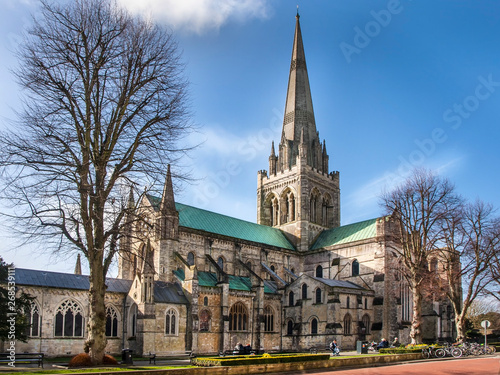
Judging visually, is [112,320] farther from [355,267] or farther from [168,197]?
[355,267]

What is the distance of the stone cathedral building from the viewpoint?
33969 millimetres

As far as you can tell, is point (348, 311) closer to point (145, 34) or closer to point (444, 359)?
point (444, 359)

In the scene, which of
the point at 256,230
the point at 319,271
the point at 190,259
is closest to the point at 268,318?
the point at 190,259

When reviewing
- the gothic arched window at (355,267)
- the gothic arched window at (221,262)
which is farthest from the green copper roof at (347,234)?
the gothic arched window at (221,262)

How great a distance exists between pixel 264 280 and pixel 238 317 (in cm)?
762

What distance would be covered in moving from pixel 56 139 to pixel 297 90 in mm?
46021

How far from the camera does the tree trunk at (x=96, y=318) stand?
1969 cm

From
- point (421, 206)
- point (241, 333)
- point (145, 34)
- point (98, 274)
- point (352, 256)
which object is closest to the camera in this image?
point (98, 274)

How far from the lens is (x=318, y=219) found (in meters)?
59.5

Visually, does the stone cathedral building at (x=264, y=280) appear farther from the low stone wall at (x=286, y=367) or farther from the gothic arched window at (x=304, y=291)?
the low stone wall at (x=286, y=367)

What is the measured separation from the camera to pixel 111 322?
3531 centimetres

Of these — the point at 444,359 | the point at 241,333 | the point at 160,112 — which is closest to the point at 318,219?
the point at 241,333

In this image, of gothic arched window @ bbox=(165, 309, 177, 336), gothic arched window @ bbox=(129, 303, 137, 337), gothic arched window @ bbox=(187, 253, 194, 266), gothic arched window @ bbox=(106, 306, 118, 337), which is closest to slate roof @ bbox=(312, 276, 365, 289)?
gothic arched window @ bbox=(187, 253, 194, 266)

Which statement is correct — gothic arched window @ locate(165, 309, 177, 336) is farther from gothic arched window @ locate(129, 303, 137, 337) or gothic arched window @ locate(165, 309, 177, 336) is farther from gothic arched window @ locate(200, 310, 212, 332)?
gothic arched window @ locate(200, 310, 212, 332)
